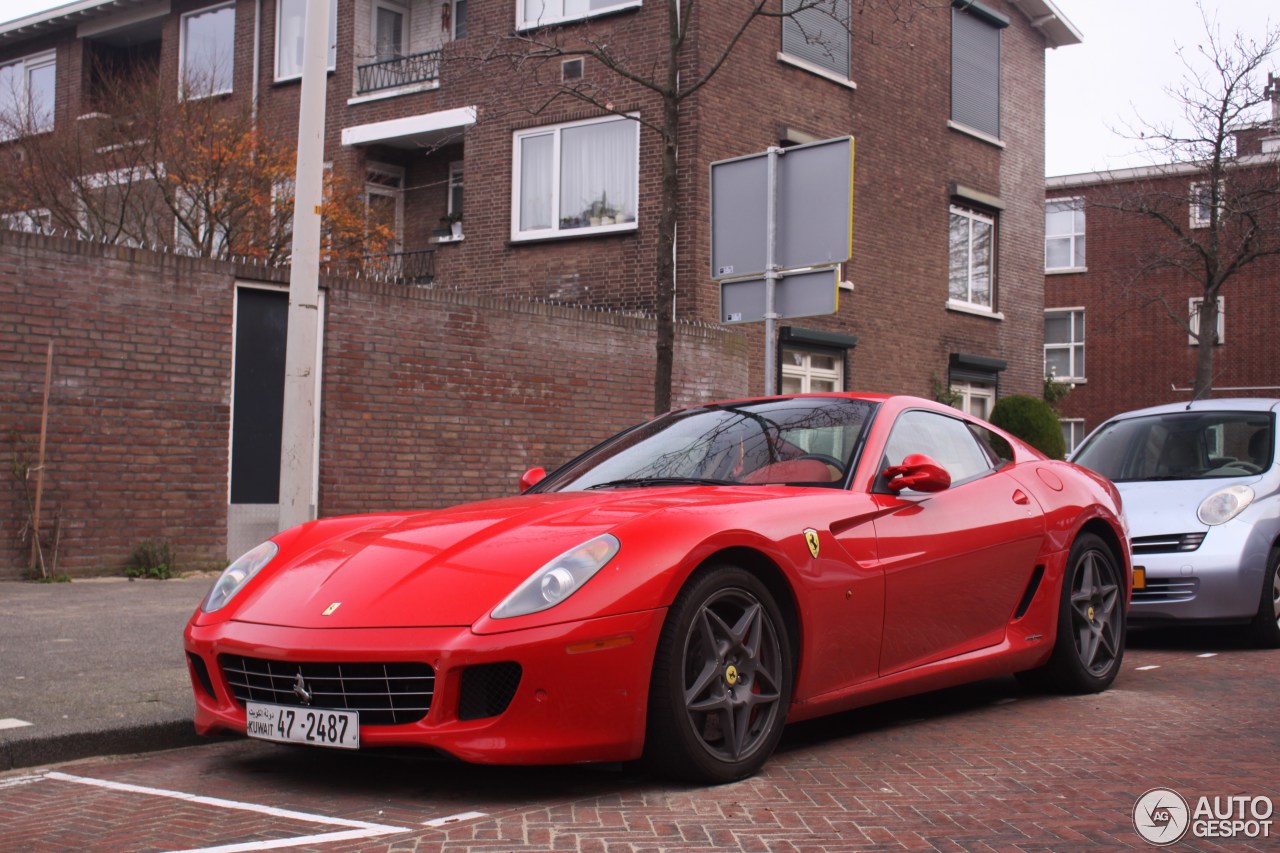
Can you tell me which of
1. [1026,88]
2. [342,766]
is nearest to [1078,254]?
[1026,88]

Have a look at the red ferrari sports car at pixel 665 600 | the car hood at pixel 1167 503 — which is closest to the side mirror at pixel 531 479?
the red ferrari sports car at pixel 665 600

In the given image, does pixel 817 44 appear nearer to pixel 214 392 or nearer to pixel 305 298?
pixel 214 392

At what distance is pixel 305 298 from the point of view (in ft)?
25.1

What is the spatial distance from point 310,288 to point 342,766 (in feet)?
11.2

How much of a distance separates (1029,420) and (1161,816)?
62.2 ft

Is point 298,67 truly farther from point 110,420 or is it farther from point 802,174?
point 802,174

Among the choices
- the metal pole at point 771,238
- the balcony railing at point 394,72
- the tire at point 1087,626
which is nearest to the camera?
the tire at point 1087,626

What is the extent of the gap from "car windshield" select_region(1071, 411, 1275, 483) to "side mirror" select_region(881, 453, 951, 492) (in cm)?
445

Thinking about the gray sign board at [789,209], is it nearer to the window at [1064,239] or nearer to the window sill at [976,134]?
the window sill at [976,134]

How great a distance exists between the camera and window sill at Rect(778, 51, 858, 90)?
64.7 feet

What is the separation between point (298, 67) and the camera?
22797mm

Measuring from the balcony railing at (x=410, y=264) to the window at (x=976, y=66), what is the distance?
30.6ft

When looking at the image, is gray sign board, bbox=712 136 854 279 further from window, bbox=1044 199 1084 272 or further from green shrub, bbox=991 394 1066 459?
window, bbox=1044 199 1084 272

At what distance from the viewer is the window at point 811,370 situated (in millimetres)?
19547
